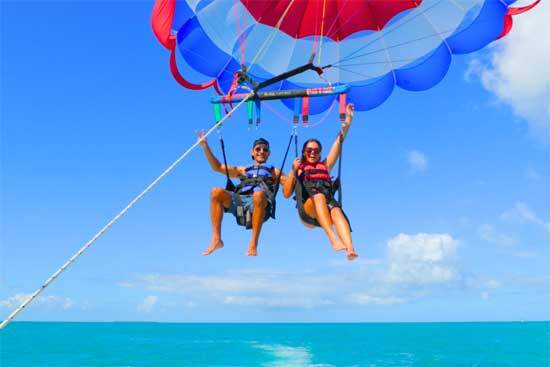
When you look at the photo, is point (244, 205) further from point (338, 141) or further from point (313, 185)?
point (338, 141)

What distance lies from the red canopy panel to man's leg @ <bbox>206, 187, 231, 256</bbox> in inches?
104

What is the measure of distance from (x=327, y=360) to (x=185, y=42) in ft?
141

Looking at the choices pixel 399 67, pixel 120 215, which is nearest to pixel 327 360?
pixel 399 67

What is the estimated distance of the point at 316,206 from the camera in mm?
6570

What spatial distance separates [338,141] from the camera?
7.03 metres

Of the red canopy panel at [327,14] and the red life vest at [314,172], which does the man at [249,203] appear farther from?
the red canopy panel at [327,14]

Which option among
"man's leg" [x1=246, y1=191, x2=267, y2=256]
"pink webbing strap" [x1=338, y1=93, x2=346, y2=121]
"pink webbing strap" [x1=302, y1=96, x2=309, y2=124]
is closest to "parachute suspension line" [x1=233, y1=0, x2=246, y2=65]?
"pink webbing strap" [x1=302, y1=96, x2=309, y2=124]

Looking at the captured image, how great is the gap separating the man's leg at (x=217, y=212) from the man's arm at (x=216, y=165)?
0.51 metres

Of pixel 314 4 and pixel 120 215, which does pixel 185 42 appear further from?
pixel 120 215

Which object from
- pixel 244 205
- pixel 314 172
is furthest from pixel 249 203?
pixel 314 172

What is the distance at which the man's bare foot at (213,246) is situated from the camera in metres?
6.85

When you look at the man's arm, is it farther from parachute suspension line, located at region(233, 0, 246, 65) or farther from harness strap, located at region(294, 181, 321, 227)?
parachute suspension line, located at region(233, 0, 246, 65)

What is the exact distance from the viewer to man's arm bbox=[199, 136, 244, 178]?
7.25 metres

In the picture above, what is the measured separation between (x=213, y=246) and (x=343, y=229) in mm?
1559
